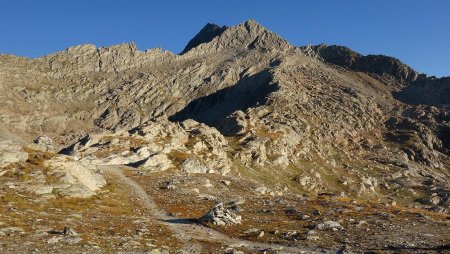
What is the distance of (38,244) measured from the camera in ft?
81.8

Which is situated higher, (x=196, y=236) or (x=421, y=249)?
(x=421, y=249)

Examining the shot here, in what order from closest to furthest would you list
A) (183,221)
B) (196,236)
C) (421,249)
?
(421,249)
(196,236)
(183,221)

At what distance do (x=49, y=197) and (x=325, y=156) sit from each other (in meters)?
161

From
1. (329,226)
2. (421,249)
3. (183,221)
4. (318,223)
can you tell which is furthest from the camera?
(183,221)

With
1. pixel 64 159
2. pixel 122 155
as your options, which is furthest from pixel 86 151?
pixel 64 159

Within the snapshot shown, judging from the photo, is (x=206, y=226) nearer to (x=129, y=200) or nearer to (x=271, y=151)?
(x=129, y=200)

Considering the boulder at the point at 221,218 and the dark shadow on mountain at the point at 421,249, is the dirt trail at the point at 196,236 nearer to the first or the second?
the boulder at the point at 221,218

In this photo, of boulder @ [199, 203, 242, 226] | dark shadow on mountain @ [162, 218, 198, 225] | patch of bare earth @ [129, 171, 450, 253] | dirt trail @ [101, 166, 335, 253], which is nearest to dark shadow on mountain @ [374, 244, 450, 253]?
patch of bare earth @ [129, 171, 450, 253]

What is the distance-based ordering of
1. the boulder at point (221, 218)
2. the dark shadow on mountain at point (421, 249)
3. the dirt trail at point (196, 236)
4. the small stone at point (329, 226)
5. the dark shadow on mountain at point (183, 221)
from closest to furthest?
1. the dark shadow on mountain at point (421, 249)
2. the dirt trail at point (196, 236)
3. the small stone at point (329, 226)
4. the boulder at point (221, 218)
5. the dark shadow on mountain at point (183, 221)

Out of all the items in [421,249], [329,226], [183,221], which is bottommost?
[421,249]

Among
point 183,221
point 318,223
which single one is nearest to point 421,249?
point 318,223

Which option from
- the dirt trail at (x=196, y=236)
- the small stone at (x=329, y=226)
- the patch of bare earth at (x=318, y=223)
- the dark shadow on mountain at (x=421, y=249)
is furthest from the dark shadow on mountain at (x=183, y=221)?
the dark shadow on mountain at (x=421, y=249)

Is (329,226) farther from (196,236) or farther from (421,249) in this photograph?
(196,236)

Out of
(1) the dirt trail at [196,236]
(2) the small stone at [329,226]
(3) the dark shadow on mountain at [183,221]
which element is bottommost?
(1) the dirt trail at [196,236]
